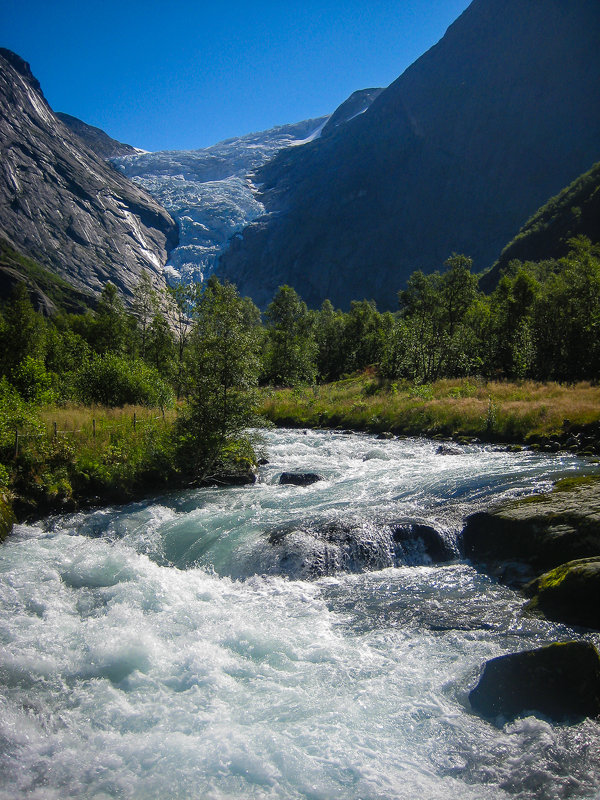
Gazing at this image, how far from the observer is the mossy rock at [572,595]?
8.20 meters

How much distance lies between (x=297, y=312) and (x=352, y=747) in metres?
68.9

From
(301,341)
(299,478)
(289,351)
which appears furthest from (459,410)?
(301,341)

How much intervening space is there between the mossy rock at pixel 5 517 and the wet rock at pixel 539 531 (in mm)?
11870

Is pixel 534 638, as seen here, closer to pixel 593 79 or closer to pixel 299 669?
pixel 299 669

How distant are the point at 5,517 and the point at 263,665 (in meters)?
9.35

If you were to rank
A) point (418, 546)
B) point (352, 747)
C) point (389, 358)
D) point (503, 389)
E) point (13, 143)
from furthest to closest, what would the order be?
point (13, 143), point (389, 358), point (503, 389), point (418, 546), point (352, 747)

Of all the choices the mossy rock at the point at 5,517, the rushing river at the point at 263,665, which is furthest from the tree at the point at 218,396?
the mossy rock at the point at 5,517

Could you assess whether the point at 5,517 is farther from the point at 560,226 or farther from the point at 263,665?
the point at 560,226

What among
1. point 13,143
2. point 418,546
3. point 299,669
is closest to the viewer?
point 299,669

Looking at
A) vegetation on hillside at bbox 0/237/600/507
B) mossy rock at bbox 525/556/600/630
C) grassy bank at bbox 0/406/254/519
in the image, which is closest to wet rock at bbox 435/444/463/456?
vegetation on hillside at bbox 0/237/600/507

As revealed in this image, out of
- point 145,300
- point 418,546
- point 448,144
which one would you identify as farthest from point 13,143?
point 418,546

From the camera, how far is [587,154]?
529 feet

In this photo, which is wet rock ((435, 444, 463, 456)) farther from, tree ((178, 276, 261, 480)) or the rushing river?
tree ((178, 276, 261, 480))

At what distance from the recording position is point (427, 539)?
454 inches
